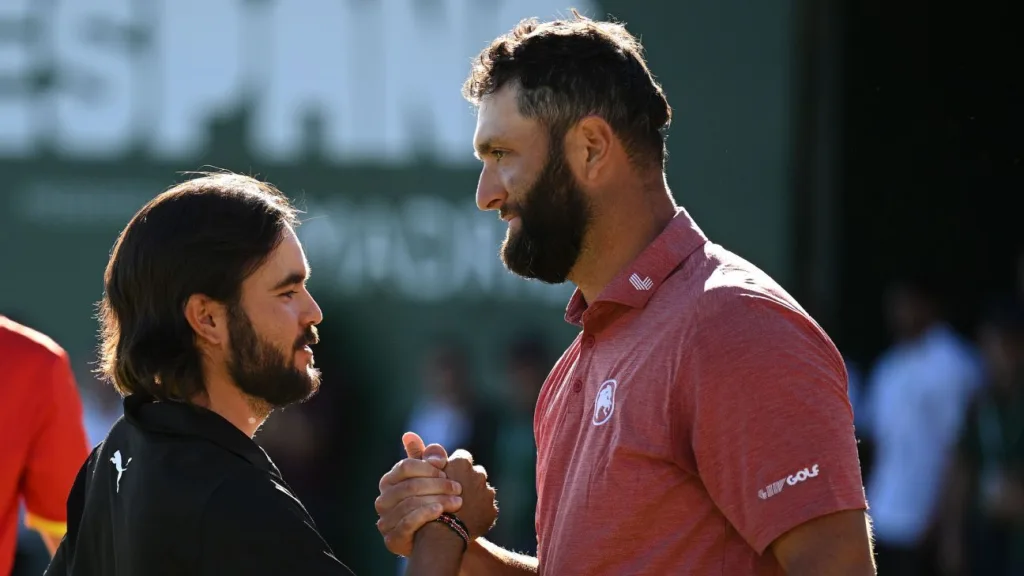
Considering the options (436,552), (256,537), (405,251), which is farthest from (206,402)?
(405,251)

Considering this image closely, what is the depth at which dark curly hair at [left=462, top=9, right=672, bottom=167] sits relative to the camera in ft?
8.31

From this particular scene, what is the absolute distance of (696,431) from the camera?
215 centimetres

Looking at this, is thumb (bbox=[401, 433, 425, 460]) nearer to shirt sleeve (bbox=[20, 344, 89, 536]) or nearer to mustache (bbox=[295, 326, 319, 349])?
mustache (bbox=[295, 326, 319, 349])

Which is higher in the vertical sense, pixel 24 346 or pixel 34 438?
pixel 24 346

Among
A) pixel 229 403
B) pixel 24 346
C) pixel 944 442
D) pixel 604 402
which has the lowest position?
pixel 944 442

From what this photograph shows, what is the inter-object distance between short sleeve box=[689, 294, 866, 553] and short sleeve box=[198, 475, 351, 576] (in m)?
0.67

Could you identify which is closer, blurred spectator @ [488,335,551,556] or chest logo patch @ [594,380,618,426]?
chest logo patch @ [594,380,618,426]

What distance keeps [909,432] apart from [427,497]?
15.2ft

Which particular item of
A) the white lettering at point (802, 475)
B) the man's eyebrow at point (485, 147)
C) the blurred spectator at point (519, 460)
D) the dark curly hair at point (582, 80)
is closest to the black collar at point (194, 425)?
the man's eyebrow at point (485, 147)

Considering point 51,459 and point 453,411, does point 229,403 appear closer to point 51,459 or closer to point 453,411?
point 51,459

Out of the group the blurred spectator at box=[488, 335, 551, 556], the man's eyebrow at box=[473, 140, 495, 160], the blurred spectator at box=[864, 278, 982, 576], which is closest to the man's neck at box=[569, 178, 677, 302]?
the man's eyebrow at box=[473, 140, 495, 160]

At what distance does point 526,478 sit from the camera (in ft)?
22.3

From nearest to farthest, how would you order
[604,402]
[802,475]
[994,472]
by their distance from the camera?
[802,475] < [604,402] < [994,472]

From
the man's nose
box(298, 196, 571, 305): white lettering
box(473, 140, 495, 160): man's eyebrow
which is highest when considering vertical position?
box(473, 140, 495, 160): man's eyebrow
